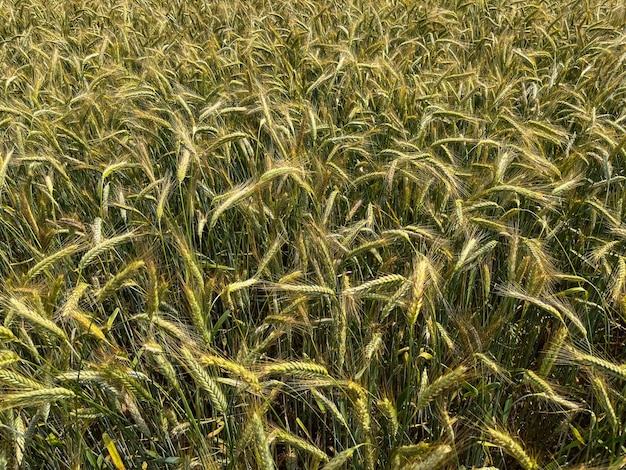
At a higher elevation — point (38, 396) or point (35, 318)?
point (35, 318)

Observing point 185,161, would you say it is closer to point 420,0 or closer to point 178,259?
point 178,259

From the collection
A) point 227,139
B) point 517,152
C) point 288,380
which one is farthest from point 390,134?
point 288,380

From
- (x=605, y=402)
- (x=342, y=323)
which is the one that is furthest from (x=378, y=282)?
(x=605, y=402)

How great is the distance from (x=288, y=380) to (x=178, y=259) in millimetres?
660

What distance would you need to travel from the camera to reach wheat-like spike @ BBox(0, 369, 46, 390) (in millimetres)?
1134

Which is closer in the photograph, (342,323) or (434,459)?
(434,459)

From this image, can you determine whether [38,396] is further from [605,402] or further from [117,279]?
[605,402]

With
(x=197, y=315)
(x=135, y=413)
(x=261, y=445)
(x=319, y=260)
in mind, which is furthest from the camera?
(x=319, y=260)

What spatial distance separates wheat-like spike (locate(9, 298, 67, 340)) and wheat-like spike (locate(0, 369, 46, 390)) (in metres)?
0.10

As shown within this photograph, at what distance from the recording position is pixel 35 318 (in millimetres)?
1173

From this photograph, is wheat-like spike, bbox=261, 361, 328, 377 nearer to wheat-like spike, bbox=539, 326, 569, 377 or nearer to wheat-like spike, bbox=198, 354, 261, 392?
wheat-like spike, bbox=198, 354, 261, 392

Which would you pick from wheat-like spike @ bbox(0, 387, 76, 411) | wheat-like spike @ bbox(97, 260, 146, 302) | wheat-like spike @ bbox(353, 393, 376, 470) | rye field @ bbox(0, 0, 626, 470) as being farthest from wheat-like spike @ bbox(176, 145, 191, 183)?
wheat-like spike @ bbox(353, 393, 376, 470)

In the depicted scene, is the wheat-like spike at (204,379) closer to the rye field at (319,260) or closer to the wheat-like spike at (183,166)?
the rye field at (319,260)

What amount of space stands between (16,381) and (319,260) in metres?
0.84
